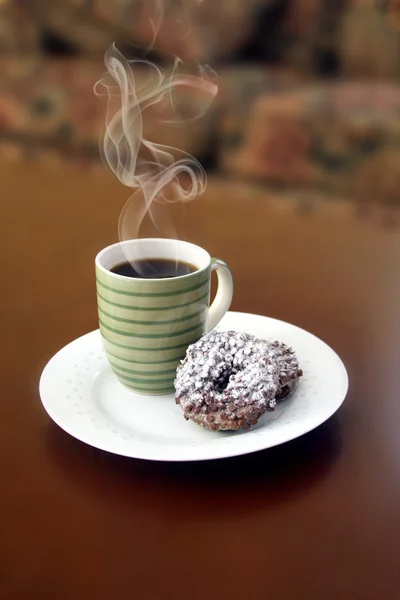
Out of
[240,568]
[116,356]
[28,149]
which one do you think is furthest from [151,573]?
[28,149]

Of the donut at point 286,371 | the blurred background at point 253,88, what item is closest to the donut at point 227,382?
the donut at point 286,371

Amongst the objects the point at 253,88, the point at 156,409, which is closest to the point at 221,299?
the point at 156,409

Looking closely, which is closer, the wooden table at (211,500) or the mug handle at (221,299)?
the wooden table at (211,500)

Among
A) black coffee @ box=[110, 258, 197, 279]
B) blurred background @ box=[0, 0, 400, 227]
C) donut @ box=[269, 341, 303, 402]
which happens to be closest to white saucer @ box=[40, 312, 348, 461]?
donut @ box=[269, 341, 303, 402]

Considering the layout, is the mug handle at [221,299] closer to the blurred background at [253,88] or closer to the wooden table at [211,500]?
the wooden table at [211,500]

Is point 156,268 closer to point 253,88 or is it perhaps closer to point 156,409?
point 156,409

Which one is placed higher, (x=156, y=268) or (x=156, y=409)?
(x=156, y=268)
